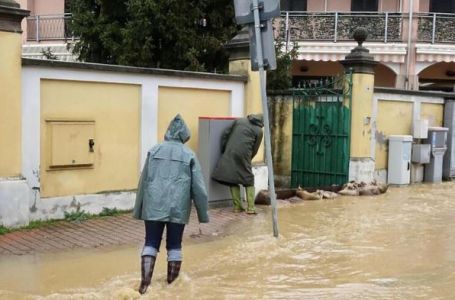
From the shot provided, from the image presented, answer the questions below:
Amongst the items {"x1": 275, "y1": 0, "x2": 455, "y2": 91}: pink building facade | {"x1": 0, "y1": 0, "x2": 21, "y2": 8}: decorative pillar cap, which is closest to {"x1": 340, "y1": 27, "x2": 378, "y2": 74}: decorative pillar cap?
{"x1": 0, "y1": 0, "x2": 21, "y2": 8}: decorative pillar cap

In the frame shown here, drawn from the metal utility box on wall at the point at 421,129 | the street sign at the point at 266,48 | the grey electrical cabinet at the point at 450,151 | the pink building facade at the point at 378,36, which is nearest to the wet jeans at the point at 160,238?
the street sign at the point at 266,48

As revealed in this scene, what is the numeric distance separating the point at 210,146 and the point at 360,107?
3.99 metres

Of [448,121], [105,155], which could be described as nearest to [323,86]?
[448,121]

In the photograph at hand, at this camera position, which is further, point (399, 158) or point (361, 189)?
point (399, 158)

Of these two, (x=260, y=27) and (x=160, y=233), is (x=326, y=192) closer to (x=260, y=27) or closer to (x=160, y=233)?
(x=260, y=27)

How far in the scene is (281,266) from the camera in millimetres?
6875

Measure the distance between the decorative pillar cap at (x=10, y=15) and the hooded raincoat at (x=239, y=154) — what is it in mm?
3589

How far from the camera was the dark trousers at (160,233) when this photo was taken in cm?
577

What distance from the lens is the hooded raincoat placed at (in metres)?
9.79

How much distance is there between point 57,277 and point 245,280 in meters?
1.82

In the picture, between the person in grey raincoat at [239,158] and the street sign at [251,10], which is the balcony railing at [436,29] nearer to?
the person in grey raincoat at [239,158]

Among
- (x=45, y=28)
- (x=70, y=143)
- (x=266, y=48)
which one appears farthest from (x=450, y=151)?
(x=45, y=28)

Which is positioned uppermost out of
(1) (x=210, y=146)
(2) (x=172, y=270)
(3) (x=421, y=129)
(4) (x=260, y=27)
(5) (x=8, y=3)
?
(5) (x=8, y=3)

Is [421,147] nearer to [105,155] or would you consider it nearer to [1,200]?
[105,155]
